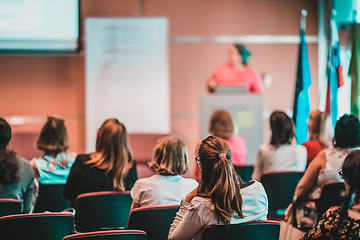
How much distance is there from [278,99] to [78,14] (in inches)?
144

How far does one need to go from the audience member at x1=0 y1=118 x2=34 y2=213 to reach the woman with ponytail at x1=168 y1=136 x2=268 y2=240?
145 centimetres

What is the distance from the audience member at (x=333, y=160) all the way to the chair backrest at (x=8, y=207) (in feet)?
6.65

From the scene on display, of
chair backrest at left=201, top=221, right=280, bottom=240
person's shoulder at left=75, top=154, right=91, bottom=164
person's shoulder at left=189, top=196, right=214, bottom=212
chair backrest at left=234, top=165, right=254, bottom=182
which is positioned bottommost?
chair backrest at left=234, top=165, right=254, bottom=182

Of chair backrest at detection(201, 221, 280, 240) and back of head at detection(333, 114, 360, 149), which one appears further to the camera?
back of head at detection(333, 114, 360, 149)

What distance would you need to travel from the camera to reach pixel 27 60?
6.57 meters

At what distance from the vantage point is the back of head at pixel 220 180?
186 centimetres

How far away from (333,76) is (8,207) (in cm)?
409

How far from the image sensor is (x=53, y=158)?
11.4 ft

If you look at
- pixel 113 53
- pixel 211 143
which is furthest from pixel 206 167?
pixel 113 53

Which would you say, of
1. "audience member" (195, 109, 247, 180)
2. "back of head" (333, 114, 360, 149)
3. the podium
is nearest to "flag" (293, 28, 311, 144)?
the podium

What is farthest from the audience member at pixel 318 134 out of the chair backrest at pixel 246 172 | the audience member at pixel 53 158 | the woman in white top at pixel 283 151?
the audience member at pixel 53 158

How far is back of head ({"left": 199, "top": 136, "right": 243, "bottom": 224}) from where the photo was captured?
186 centimetres

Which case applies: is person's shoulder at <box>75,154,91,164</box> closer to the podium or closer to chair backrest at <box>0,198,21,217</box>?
chair backrest at <box>0,198,21,217</box>

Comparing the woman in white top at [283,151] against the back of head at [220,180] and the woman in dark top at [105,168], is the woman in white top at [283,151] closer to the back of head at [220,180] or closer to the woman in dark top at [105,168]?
the woman in dark top at [105,168]
